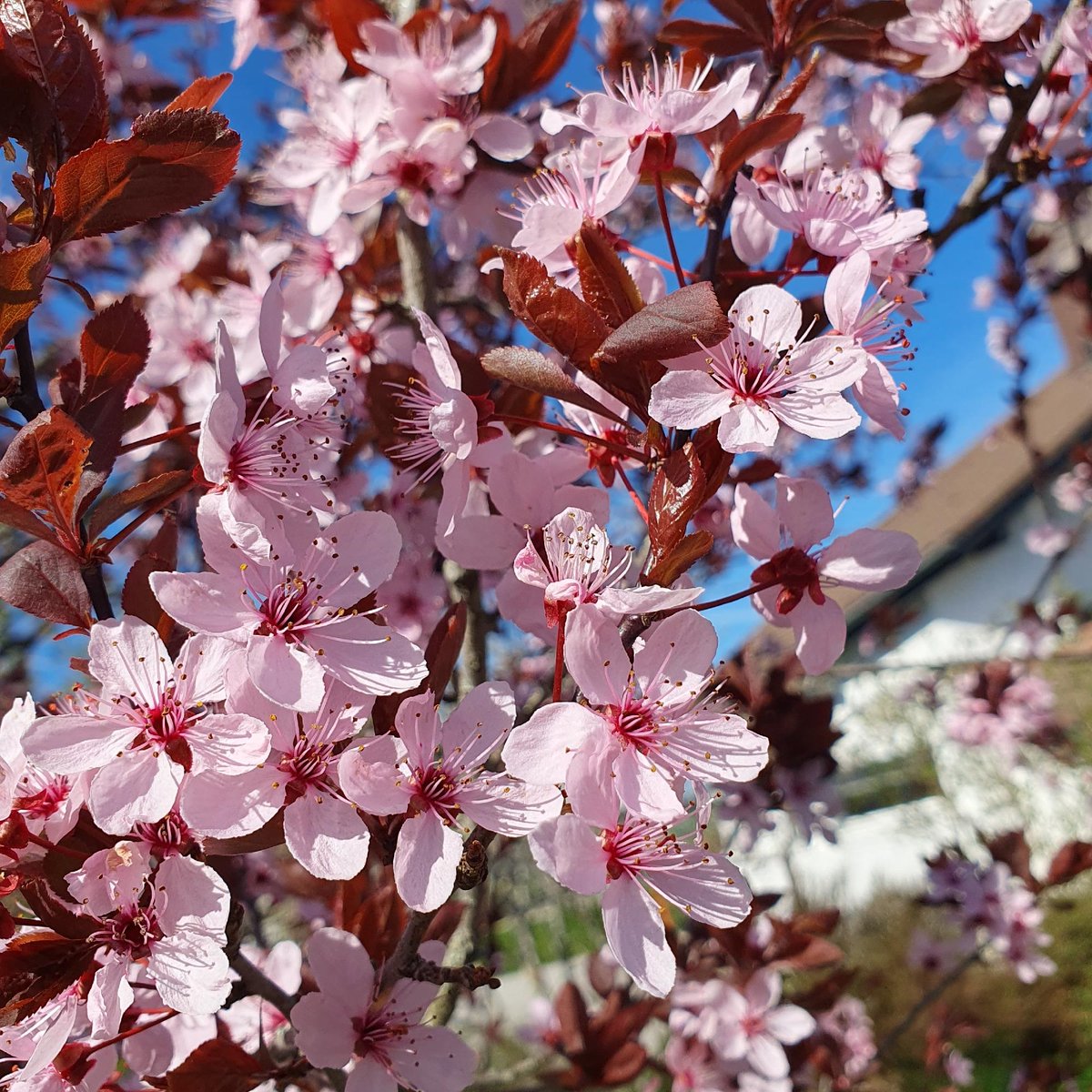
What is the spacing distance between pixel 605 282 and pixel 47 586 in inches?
29.8

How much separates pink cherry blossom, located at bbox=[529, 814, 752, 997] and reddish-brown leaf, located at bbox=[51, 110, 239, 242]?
86 cm

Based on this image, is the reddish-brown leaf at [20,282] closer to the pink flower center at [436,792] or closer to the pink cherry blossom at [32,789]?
the pink cherry blossom at [32,789]

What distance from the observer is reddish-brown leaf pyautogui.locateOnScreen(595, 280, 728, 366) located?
0.95 metres

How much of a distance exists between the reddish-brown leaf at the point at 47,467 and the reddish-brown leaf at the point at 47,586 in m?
0.04

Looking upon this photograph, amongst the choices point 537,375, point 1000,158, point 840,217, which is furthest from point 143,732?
point 1000,158

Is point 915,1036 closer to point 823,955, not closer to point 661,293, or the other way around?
point 823,955

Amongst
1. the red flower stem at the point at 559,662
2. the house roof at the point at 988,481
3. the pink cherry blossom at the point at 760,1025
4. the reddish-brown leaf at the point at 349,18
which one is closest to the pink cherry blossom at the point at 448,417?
the red flower stem at the point at 559,662

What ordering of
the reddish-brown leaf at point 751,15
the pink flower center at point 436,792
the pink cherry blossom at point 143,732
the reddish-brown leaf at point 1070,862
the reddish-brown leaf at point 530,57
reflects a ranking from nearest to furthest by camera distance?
1. the pink cherry blossom at point 143,732
2. the pink flower center at point 436,792
3. the reddish-brown leaf at point 751,15
4. the reddish-brown leaf at point 530,57
5. the reddish-brown leaf at point 1070,862

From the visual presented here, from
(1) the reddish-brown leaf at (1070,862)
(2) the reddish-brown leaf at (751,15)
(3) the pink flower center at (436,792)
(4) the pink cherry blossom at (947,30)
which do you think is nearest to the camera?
(3) the pink flower center at (436,792)

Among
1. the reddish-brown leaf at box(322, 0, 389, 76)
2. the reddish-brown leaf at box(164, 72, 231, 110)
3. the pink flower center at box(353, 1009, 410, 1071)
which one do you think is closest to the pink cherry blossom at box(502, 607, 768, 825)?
the pink flower center at box(353, 1009, 410, 1071)

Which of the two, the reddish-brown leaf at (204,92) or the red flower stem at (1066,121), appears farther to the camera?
the red flower stem at (1066,121)

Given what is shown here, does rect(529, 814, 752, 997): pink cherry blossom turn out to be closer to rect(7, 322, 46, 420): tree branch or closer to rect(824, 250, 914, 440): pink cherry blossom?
rect(824, 250, 914, 440): pink cherry blossom

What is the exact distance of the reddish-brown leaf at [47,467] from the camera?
0.95 m

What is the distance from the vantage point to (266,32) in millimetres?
2455
